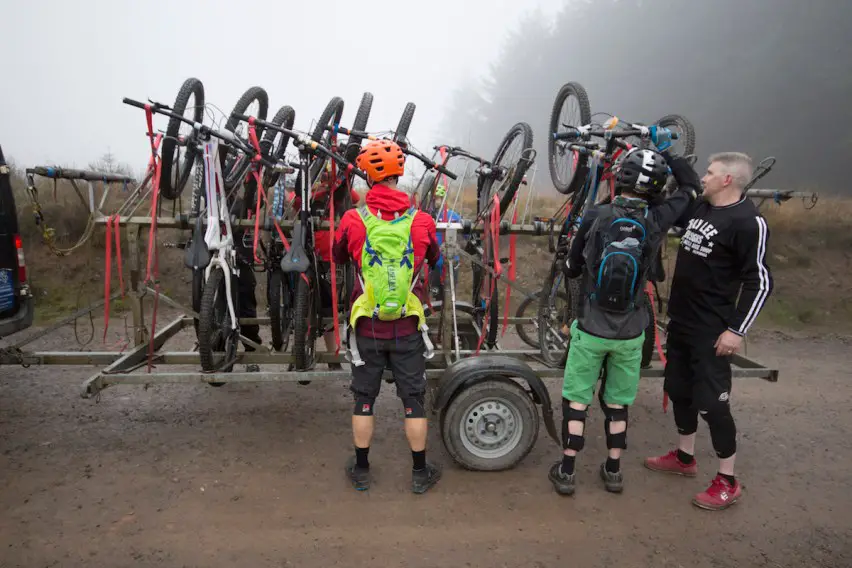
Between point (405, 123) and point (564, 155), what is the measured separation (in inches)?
66.7

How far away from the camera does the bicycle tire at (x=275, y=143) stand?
4543 mm

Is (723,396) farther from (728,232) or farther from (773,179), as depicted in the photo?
(773,179)

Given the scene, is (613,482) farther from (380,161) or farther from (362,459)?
(380,161)

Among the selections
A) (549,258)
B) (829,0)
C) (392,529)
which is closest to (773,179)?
(829,0)

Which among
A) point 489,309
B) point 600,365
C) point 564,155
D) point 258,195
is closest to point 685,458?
point 600,365

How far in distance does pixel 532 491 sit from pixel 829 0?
25.2m

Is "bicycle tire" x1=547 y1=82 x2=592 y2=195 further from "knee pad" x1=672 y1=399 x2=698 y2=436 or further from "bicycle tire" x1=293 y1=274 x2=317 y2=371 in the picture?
"bicycle tire" x1=293 y1=274 x2=317 y2=371

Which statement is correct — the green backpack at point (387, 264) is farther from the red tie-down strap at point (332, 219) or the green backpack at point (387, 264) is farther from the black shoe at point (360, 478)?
the black shoe at point (360, 478)

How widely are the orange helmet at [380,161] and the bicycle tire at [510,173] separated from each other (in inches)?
66.4

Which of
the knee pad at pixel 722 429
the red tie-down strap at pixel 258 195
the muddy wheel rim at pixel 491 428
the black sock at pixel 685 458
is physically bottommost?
the black sock at pixel 685 458

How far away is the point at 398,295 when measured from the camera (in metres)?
3.20

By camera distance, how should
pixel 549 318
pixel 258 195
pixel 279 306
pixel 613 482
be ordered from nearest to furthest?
pixel 613 482
pixel 258 195
pixel 279 306
pixel 549 318

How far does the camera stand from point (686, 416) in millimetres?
3797

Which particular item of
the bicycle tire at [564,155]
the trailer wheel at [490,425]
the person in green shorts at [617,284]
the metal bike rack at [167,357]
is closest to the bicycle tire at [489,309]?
→ the metal bike rack at [167,357]
